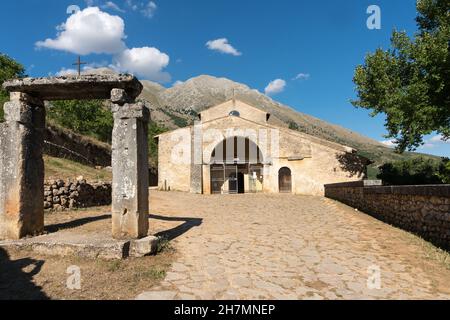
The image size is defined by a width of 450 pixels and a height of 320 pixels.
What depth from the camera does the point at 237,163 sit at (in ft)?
80.4

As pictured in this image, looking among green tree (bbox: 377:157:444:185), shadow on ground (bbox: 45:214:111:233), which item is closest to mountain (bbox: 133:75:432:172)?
green tree (bbox: 377:157:444:185)

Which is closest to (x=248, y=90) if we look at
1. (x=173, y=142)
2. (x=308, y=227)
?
(x=173, y=142)

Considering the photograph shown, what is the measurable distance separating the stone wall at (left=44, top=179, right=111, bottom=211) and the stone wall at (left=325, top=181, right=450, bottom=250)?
9.90m

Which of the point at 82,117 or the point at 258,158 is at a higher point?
the point at 82,117

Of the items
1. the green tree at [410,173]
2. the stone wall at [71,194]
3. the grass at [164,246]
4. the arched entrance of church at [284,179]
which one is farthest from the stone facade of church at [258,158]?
the grass at [164,246]

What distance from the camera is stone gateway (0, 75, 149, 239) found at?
5.92 metres

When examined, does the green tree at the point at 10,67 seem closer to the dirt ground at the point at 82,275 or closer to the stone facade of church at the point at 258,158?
the stone facade of church at the point at 258,158

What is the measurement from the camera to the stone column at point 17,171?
245 inches

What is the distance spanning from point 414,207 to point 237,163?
17.7 metres

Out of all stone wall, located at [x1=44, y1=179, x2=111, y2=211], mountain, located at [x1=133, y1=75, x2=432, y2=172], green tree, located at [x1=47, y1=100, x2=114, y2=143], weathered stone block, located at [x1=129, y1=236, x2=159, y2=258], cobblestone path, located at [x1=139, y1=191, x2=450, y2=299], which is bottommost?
cobblestone path, located at [x1=139, y1=191, x2=450, y2=299]

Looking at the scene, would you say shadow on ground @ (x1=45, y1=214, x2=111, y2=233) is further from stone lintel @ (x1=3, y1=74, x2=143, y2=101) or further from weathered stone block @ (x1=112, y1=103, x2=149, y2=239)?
stone lintel @ (x1=3, y1=74, x2=143, y2=101)

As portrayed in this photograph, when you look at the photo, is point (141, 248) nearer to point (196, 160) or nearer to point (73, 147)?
point (196, 160)

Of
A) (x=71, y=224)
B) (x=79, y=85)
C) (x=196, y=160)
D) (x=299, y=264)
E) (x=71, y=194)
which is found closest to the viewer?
(x=299, y=264)

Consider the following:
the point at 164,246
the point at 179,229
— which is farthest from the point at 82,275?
the point at 179,229
